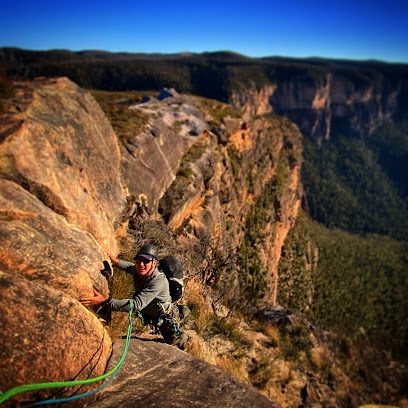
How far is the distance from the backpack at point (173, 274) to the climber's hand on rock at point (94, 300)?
1.24 meters

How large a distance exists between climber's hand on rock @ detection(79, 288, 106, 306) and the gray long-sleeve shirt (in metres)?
0.14

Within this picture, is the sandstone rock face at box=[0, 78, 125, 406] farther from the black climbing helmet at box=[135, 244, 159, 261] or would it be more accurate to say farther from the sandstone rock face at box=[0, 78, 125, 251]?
the black climbing helmet at box=[135, 244, 159, 261]

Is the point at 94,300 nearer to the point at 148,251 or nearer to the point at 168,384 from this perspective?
the point at 148,251

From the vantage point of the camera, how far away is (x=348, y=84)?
138 meters

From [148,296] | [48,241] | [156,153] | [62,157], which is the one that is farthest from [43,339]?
[156,153]

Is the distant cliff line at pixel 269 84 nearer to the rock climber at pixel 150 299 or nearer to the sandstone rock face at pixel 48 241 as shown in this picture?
the sandstone rock face at pixel 48 241

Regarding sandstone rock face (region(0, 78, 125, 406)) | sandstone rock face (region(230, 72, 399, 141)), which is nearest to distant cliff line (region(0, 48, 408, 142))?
A: sandstone rock face (region(230, 72, 399, 141))

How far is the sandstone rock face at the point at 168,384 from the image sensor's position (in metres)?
3.09

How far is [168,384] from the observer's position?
3404mm

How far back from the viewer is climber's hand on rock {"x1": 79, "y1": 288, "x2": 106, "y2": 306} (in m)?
3.58

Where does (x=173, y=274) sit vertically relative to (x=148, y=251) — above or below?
below

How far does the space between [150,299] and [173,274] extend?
80 cm

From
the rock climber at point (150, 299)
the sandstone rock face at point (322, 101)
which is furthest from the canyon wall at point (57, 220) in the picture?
the sandstone rock face at point (322, 101)

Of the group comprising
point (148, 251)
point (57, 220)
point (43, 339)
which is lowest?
point (43, 339)
